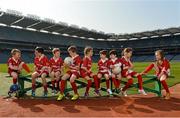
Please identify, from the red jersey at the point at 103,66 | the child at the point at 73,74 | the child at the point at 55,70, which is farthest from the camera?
the red jersey at the point at 103,66

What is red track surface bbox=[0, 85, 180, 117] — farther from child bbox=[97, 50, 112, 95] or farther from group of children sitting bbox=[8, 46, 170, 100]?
child bbox=[97, 50, 112, 95]

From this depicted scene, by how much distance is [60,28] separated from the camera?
246ft

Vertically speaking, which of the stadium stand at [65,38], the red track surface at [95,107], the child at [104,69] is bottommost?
the red track surface at [95,107]

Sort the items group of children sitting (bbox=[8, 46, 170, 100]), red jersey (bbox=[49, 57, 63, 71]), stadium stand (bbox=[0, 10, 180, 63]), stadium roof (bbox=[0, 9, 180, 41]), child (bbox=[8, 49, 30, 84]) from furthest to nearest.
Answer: stadium stand (bbox=[0, 10, 180, 63]), stadium roof (bbox=[0, 9, 180, 41]), child (bbox=[8, 49, 30, 84]), red jersey (bbox=[49, 57, 63, 71]), group of children sitting (bbox=[8, 46, 170, 100])

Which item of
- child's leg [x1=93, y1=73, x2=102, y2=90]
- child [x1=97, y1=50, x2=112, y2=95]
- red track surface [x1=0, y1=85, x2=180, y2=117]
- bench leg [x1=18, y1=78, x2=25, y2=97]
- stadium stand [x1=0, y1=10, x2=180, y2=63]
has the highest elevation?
stadium stand [x1=0, y1=10, x2=180, y2=63]

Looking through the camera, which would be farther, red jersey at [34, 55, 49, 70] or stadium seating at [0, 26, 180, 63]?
stadium seating at [0, 26, 180, 63]

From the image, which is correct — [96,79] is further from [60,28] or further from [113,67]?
[60,28]

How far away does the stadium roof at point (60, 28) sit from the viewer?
59.8 m

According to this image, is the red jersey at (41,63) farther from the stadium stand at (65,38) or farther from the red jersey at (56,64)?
the stadium stand at (65,38)

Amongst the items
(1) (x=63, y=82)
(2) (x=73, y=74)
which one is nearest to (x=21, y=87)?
(1) (x=63, y=82)

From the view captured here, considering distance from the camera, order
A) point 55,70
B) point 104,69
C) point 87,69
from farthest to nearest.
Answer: point 104,69
point 55,70
point 87,69

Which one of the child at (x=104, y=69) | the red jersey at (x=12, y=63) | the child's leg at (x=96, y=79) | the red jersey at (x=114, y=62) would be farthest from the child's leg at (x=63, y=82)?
the red jersey at (x=12, y=63)

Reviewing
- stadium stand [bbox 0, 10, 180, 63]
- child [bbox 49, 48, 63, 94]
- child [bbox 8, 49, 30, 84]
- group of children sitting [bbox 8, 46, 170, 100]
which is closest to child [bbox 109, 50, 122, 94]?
group of children sitting [bbox 8, 46, 170, 100]

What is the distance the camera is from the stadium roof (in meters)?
59.8
